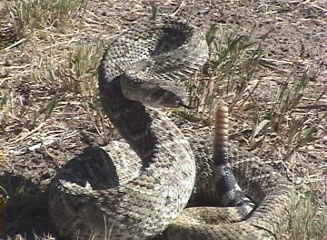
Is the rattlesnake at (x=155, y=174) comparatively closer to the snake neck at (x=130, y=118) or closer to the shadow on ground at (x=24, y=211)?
the snake neck at (x=130, y=118)

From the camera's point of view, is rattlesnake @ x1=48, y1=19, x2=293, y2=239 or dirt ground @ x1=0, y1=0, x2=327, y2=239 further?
dirt ground @ x1=0, y1=0, x2=327, y2=239

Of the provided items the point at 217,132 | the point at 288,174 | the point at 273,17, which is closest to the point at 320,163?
the point at 288,174

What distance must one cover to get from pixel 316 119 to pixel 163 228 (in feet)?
6.13

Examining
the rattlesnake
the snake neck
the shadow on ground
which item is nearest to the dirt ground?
the shadow on ground

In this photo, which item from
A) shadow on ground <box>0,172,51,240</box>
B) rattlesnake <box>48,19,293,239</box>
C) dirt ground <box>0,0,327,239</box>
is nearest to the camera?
rattlesnake <box>48,19,293,239</box>

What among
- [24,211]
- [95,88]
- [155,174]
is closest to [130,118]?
[155,174]

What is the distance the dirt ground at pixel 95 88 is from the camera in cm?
546

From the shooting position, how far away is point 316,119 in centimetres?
612

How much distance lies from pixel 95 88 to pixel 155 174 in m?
1.79

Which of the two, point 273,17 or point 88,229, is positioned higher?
point 273,17

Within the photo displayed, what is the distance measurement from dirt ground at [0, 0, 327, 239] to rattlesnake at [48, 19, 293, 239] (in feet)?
0.91

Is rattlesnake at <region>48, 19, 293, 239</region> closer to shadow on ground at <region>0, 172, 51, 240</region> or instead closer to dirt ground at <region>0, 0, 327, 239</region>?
shadow on ground at <region>0, 172, 51, 240</region>

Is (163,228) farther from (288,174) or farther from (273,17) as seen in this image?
(273,17)

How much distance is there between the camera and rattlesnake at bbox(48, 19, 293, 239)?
458cm
